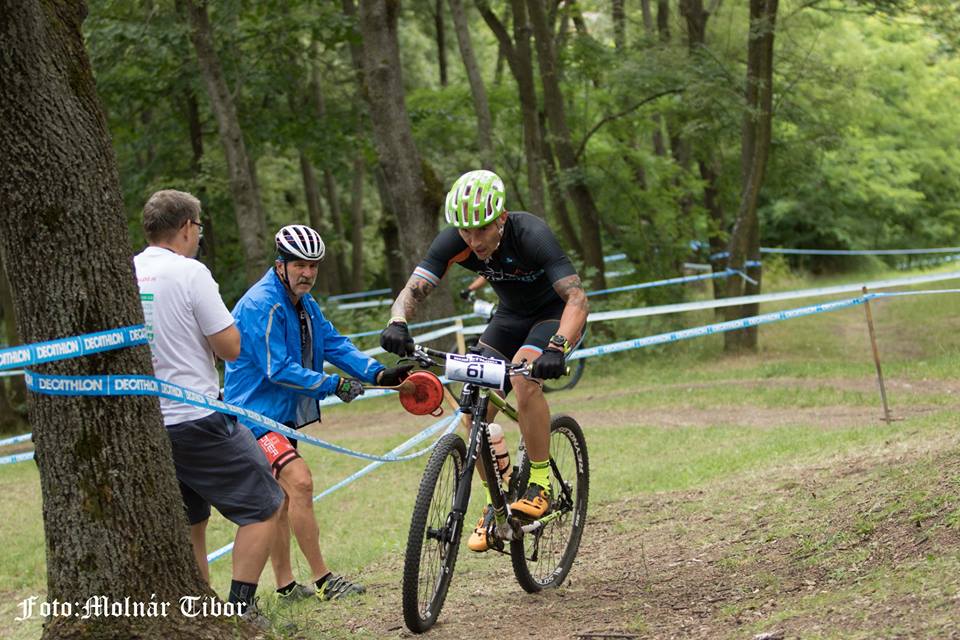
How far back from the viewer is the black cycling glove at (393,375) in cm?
627

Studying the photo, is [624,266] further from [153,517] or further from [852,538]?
[153,517]

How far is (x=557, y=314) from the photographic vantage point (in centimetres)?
664

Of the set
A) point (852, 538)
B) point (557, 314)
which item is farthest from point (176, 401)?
point (852, 538)

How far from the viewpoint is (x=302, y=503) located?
21.0ft

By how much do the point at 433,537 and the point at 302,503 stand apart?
1080mm

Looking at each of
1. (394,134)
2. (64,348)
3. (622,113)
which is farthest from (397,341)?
(622,113)

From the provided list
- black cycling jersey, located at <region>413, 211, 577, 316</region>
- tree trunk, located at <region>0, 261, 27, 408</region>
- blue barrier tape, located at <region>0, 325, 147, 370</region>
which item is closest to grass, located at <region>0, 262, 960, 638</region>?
black cycling jersey, located at <region>413, 211, 577, 316</region>

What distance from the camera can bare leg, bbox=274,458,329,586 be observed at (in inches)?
249

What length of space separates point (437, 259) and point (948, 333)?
15.4 meters

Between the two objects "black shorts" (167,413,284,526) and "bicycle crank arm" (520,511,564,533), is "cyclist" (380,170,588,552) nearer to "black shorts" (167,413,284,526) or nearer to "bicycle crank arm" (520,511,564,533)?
"bicycle crank arm" (520,511,564,533)

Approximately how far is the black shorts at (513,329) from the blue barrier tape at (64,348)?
2.47m

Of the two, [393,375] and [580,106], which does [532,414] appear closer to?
[393,375]

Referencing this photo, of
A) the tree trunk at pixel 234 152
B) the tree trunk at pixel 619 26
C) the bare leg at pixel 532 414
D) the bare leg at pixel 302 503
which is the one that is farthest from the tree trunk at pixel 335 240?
the bare leg at pixel 532 414

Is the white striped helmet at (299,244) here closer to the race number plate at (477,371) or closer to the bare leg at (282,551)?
the race number plate at (477,371)
